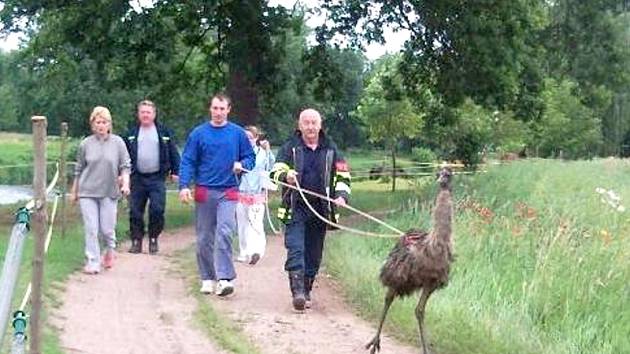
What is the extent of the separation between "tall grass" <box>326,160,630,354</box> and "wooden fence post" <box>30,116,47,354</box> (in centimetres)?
354

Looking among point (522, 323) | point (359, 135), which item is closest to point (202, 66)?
point (522, 323)

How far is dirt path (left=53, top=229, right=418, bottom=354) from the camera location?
814cm

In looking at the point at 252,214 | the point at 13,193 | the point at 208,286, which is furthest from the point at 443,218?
the point at 13,193

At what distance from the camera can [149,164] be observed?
1332 centimetres

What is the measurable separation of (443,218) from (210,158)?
11.7ft

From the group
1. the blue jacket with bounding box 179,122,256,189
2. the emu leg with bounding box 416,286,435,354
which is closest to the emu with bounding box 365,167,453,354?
the emu leg with bounding box 416,286,435,354

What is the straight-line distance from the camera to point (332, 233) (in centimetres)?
1589

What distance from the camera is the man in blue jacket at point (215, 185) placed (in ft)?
34.0

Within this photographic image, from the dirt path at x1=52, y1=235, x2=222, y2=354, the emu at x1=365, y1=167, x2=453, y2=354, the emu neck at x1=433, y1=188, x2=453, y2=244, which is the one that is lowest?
the dirt path at x1=52, y1=235, x2=222, y2=354

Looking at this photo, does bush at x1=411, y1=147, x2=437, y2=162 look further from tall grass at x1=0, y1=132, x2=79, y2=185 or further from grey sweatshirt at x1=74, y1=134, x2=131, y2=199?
grey sweatshirt at x1=74, y1=134, x2=131, y2=199

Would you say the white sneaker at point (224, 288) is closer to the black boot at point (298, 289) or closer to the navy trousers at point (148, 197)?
the black boot at point (298, 289)

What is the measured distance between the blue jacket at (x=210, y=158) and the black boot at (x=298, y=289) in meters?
1.32

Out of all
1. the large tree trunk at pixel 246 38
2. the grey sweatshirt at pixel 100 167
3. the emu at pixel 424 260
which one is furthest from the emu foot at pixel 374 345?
the large tree trunk at pixel 246 38

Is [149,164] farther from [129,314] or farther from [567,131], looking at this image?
[567,131]
